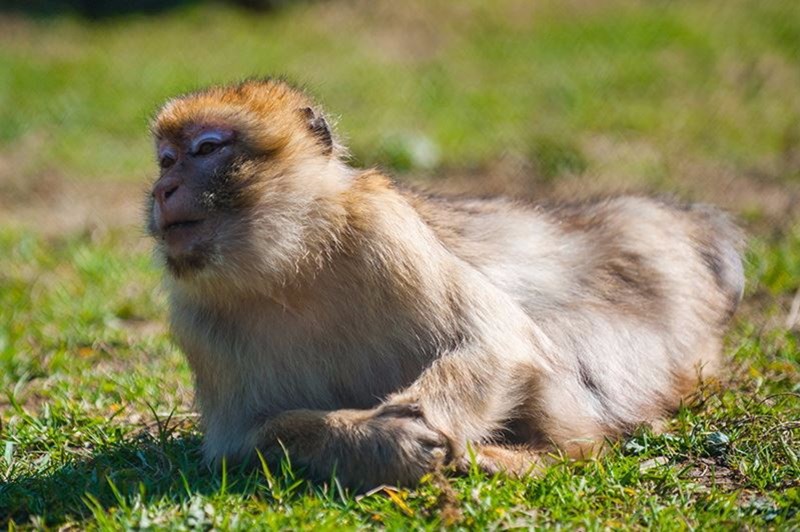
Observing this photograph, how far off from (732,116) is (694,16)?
7.50 feet

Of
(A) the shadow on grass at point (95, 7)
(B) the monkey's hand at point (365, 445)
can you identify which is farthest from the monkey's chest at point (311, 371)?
(A) the shadow on grass at point (95, 7)

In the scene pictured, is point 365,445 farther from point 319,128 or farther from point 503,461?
point 319,128

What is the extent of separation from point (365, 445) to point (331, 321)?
475 mm

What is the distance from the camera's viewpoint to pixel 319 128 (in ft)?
13.5

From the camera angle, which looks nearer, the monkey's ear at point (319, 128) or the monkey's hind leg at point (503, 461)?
the monkey's hind leg at point (503, 461)

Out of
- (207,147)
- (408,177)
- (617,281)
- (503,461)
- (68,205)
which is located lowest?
(68,205)

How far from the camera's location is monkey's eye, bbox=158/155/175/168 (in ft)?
12.7

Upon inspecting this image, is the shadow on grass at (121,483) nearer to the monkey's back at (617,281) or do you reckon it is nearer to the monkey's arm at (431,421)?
the monkey's arm at (431,421)

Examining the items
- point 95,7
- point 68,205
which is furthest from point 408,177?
point 95,7

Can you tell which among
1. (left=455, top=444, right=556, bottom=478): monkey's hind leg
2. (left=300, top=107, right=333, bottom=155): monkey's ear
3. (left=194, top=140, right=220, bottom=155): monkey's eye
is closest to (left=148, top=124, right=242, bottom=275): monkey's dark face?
Answer: (left=194, top=140, right=220, bottom=155): monkey's eye

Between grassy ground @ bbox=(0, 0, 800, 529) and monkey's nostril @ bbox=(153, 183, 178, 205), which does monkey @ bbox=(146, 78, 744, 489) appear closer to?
monkey's nostril @ bbox=(153, 183, 178, 205)

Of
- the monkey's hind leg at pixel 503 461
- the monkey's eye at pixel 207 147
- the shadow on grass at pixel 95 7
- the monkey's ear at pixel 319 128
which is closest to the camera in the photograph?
the monkey's hind leg at pixel 503 461

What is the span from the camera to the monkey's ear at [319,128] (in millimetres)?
4086

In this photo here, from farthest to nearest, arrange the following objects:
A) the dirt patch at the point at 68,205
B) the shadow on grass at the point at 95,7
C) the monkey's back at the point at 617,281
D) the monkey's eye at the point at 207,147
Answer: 1. the shadow on grass at the point at 95,7
2. the dirt patch at the point at 68,205
3. the monkey's back at the point at 617,281
4. the monkey's eye at the point at 207,147
